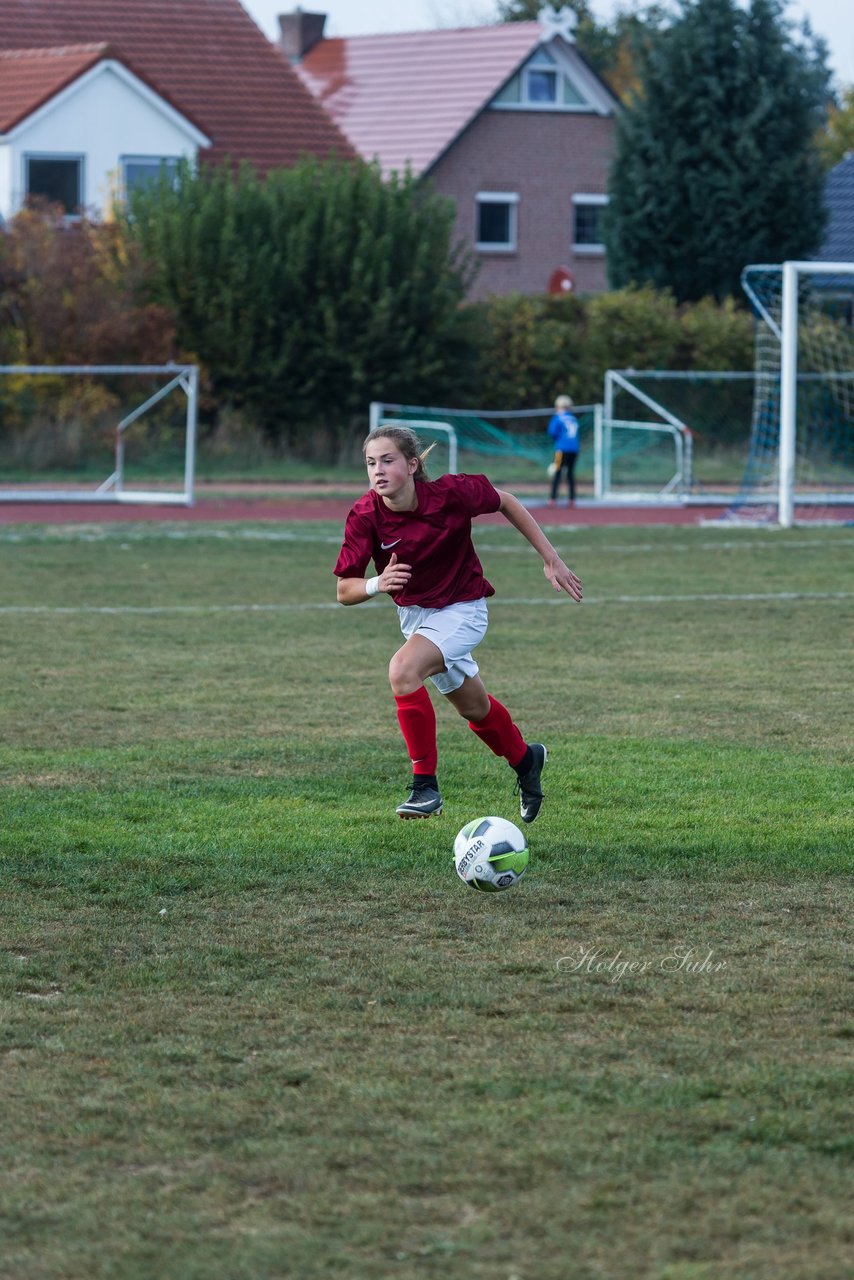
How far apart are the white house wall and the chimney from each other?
1804 centimetres

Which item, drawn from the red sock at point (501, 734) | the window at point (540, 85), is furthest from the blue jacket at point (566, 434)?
the window at point (540, 85)

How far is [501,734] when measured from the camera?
718cm

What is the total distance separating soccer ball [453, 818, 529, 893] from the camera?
603 centimetres

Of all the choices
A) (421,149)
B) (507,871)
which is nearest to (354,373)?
(421,149)

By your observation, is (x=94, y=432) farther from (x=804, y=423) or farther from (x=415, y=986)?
(x=415, y=986)

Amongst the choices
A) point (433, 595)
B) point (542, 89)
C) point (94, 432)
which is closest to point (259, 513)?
point (94, 432)

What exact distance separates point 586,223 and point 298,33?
12.0 meters

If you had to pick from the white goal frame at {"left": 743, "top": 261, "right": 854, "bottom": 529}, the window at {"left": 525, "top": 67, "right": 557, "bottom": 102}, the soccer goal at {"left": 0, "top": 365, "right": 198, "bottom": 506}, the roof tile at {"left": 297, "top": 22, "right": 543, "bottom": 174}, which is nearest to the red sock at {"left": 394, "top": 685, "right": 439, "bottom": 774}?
the white goal frame at {"left": 743, "top": 261, "right": 854, "bottom": 529}

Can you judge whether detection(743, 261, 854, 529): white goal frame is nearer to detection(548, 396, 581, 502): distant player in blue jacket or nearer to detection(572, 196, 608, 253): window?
detection(548, 396, 581, 502): distant player in blue jacket

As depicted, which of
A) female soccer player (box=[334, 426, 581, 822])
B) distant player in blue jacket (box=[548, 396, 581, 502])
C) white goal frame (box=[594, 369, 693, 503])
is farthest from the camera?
white goal frame (box=[594, 369, 693, 503])

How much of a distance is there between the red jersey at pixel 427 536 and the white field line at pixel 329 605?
6.82m

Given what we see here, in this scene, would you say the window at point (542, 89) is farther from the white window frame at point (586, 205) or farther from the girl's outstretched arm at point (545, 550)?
the girl's outstretched arm at point (545, 550)

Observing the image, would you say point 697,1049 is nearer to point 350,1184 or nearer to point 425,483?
point 350,1184

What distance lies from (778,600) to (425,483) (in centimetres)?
804
